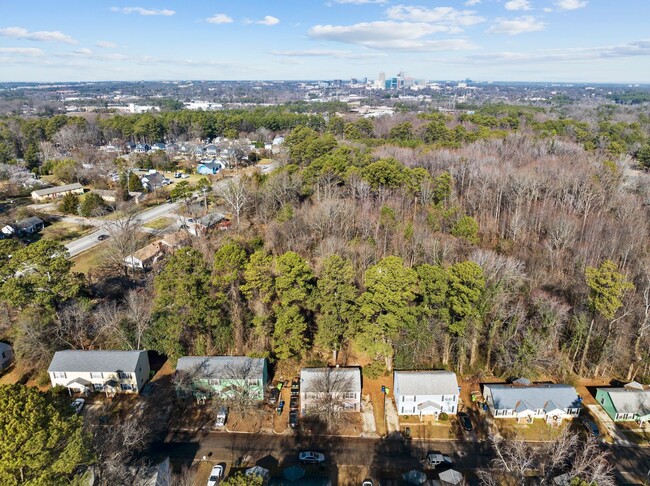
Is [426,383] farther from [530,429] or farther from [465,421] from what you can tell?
[530,429]

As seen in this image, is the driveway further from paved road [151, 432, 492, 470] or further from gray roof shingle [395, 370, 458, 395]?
gray roof shingle [395, 370, 458, 395]

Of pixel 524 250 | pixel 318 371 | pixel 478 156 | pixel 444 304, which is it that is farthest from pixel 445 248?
pixel 478 156

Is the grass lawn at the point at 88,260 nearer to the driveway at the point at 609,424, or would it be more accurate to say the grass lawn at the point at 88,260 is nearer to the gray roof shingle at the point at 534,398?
the gray roof shingle at the point at 534,398

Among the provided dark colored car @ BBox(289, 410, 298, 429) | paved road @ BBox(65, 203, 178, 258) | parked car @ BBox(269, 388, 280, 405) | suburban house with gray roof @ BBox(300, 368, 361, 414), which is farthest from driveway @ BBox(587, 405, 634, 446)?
paved road @ BBox(65, 203, 178, 258)

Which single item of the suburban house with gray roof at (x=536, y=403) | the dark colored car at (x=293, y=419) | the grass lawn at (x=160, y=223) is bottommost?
the dark colored car at (x=293, y=419)

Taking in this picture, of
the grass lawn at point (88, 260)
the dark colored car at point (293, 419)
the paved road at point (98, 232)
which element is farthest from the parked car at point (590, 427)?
the paved road at point (98, 232)

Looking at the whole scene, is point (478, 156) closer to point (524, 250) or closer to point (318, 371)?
point (524, 250)

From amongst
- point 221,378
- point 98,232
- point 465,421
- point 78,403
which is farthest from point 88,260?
point 465,421
